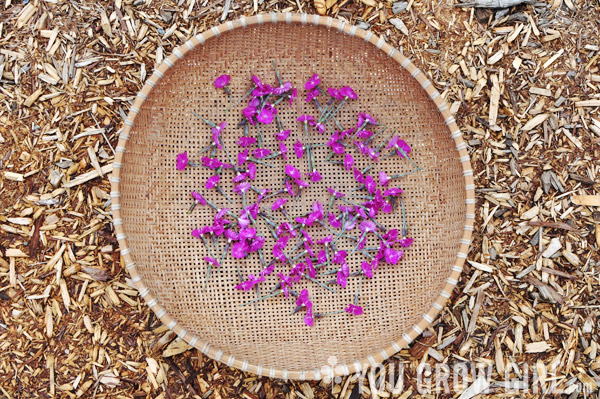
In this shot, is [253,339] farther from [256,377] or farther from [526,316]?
[526,316]

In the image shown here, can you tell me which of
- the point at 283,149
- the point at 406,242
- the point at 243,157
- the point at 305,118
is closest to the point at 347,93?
the point at 305,118

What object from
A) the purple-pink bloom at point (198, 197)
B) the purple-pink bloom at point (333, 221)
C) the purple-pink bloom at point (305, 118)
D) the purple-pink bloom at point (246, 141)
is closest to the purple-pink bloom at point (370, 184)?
the purple-pink bloom at point (333, 221)

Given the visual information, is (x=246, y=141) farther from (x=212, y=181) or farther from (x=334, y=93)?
(x=334, y=93)

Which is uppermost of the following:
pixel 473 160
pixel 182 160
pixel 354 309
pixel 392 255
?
pixel 473 160

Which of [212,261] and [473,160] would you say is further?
[473,160]

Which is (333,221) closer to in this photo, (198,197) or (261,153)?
(261,153)

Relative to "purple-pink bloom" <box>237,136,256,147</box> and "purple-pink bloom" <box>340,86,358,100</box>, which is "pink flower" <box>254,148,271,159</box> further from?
"purple-pink bloom" <box>340,86,358,100</box>

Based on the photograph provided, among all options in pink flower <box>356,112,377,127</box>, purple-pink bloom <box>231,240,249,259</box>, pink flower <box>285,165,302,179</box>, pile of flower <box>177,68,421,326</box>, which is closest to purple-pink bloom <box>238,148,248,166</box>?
pile of flower <box>177,68,421,326</box>

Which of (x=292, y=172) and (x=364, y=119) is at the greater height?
(x=364, y=119)
